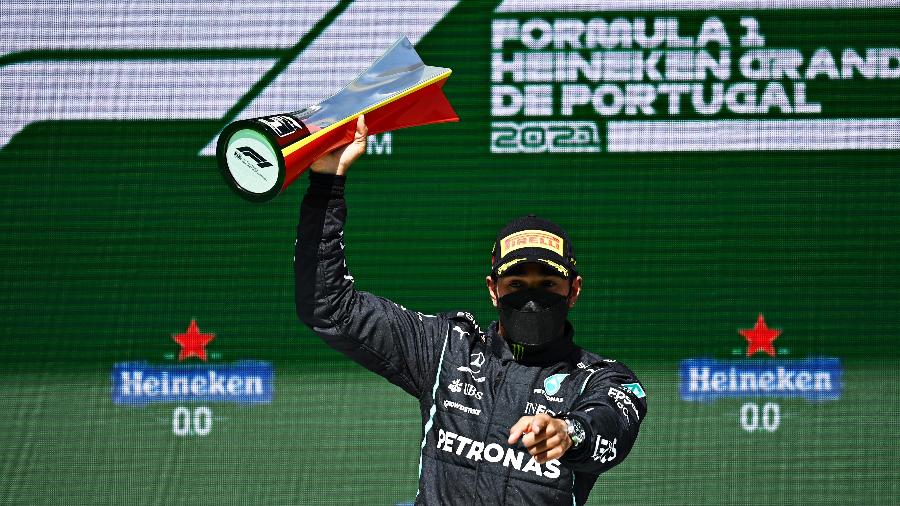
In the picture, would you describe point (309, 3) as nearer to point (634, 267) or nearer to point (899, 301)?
point (634, 267)

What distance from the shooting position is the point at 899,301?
4.64 m

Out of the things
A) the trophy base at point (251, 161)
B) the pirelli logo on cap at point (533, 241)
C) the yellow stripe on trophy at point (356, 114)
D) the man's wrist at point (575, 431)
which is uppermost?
the yellow stripe on trophy at point (356, 114)

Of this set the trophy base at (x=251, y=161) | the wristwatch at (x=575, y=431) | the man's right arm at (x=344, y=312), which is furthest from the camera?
the man's right arm at (x=344, y=312)

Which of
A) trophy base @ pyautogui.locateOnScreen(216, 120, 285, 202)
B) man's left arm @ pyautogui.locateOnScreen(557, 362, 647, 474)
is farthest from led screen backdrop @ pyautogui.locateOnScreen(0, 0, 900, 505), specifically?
trophy base @ pyautogui.locateOnScreen(216, 120, 285, 202)

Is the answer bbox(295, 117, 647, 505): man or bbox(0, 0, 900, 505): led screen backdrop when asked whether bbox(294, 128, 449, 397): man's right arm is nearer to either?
bbox(295, 117, 647, 505): man

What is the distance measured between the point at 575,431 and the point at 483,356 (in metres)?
0.47

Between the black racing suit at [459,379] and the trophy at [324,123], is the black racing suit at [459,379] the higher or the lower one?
the lower one

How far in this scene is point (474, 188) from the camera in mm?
4711

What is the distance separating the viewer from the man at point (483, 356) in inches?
89.6

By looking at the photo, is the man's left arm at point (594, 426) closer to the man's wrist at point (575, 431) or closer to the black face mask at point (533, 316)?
the man's wrist at point (575, 431)

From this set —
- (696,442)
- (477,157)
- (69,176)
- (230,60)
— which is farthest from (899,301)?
(69,176)

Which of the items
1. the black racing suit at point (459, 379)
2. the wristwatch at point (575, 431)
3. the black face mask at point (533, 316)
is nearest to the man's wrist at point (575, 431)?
the wristwatch at point (575, 431)

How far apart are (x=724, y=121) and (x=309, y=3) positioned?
1635 mm

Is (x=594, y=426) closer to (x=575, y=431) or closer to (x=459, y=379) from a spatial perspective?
(x=575, y=431)
